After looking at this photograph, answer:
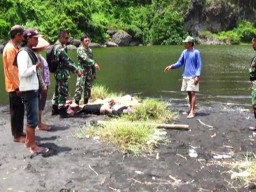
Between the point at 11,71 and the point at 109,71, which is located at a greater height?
the point at 11,71

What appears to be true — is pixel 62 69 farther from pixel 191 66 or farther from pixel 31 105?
pixel 191 66

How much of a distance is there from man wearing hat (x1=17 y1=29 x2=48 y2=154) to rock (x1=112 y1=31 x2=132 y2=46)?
1803 inches

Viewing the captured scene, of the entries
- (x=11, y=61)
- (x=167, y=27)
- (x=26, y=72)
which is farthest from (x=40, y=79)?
(x=167, y=27)

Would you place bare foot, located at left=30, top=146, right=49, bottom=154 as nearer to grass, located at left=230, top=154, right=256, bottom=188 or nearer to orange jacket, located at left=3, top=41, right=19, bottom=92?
orange jacket, located at left=3, top=41, right=19, bottom=92

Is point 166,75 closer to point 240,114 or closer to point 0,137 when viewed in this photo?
point 240,114

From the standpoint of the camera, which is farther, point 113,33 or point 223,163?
point 113,33

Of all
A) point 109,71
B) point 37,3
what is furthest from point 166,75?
point 37,3

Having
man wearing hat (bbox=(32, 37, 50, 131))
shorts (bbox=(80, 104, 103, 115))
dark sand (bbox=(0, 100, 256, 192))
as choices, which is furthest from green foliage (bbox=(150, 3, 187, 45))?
dark sand (bbox=(0, 100, 256, 192))

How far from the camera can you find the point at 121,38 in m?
52.9

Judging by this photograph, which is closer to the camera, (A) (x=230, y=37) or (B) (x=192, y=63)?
(B) (x=192, y=63)

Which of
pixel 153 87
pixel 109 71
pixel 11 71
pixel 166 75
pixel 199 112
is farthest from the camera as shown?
pixel 109 71

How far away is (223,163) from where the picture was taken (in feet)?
22.1

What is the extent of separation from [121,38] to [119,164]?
47.0 metres

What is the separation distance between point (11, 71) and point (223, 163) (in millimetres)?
3727
